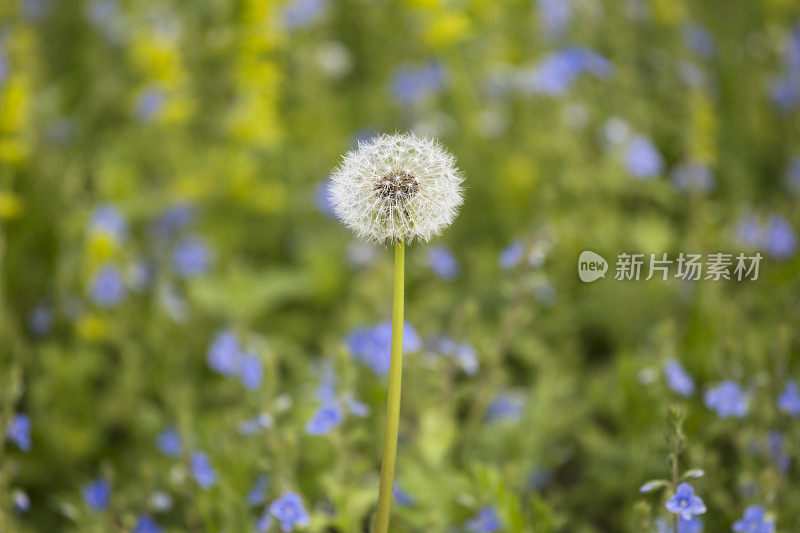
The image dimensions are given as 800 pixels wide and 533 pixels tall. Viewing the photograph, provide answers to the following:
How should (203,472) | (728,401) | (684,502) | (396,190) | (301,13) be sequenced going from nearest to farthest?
(396,190), (684,502), (728,401), (203,472), (301,13)

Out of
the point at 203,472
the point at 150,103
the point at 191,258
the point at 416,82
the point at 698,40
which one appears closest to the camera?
the point at 203,472

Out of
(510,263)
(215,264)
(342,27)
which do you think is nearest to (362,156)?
(510,263)

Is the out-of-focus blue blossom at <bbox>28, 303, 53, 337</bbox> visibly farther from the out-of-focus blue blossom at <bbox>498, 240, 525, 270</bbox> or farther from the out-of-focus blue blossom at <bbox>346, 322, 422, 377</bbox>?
the out-of-focus blue blossom at <bbox>498, 240, 525, 270</bbox>

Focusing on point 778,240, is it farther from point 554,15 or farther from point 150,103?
point 150,103

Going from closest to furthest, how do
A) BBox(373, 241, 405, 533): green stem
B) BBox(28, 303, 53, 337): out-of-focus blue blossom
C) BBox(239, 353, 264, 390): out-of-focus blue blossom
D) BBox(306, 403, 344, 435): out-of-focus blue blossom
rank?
1. BBox(373, 241, 405, 533): green stem
2. BBox(306, 403, 344, 435): out-of-focus blue blossom
3. BBox(239, 353, 264, 390): out-of-focus blue blossom
4. BBox(28, 303, 53, 337): out-of-focus blue blossom

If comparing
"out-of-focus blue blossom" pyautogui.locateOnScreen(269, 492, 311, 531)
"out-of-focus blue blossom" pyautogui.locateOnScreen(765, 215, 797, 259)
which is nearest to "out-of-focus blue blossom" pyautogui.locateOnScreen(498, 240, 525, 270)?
"out-of-focus blue blossom" pyautogui.locateOnScreen(269, 492, 311, 531)

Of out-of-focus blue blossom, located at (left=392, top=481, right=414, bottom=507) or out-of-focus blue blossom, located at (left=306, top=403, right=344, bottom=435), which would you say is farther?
out-of-focus blue blossom, located at (left=392, top=481, right=414, bottom=507)

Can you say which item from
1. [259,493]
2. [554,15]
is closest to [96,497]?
[259,493]
